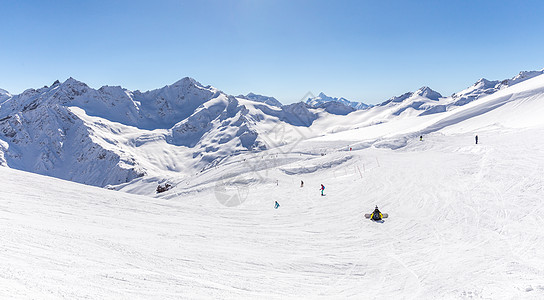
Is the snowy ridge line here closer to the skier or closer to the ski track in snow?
the ski track in snow

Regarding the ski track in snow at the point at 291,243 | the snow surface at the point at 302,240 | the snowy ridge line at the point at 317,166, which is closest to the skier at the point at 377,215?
the snow surface at the point at 302,240

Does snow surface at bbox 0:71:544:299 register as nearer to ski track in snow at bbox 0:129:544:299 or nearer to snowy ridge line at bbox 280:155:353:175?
ski track in snow at bbox 0:129:544:299

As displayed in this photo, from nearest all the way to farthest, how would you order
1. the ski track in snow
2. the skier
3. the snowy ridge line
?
the ski track in snow, the skier, the snowy ridge line

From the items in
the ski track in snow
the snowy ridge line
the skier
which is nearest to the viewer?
the ski track in snow


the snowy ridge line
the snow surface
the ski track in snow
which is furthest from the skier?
the snowy ridge line

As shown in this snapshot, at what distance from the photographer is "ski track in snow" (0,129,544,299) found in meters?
9.32

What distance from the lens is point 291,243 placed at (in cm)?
1563

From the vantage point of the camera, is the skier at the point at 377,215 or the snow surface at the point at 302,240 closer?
the snow surface at the point at 302,240

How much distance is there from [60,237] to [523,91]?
86.8 m

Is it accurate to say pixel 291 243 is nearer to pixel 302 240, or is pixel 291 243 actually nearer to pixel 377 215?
pixel 302 240

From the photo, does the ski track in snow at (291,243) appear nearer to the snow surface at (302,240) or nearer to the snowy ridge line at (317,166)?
the snow surface at (302,240)

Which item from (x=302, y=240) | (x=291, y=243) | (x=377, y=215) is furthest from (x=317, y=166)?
(x=291, y=243)

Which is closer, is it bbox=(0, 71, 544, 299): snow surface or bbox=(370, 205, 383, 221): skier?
→ bbox=(0, 71, 544, 299): snow surface

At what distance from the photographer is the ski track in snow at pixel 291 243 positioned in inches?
367
